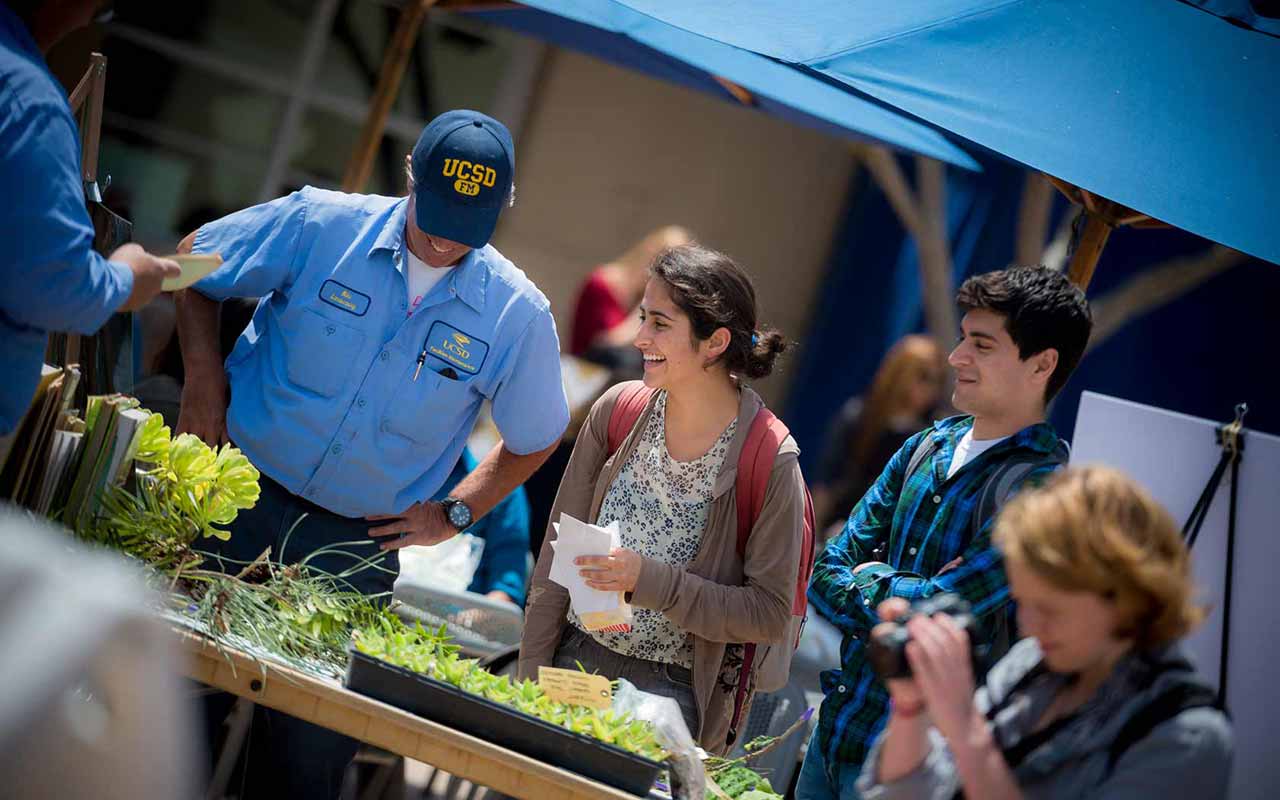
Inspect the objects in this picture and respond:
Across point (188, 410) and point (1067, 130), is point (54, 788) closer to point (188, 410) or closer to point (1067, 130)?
point (188, 410)

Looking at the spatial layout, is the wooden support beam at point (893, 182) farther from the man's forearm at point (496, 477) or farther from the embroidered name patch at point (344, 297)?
the embroidered name patch at point (344, 297)

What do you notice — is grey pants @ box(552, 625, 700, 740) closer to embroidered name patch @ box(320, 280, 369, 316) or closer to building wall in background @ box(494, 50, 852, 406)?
embroidered name patch @ box(320, 280, 369, 316)

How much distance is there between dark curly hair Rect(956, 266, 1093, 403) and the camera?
3367 mm

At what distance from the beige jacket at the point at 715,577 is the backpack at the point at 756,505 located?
0.06 feet

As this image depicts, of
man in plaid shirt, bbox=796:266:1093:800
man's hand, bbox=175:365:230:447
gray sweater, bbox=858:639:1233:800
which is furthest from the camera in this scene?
man's hand, bbox=175:365:230:447

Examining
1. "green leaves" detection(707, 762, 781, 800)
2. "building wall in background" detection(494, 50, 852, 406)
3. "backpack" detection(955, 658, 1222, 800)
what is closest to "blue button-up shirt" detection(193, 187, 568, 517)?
"green leaves" detection(707, 762, 781, 800)

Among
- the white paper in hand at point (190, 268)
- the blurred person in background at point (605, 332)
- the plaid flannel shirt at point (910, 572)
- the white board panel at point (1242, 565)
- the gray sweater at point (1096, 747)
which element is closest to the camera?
the gray sweater at point (1096, 747)

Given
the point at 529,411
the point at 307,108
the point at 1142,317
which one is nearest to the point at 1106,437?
the point at 529,411

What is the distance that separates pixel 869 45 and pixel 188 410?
6.57 ft

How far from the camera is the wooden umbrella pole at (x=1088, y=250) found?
429 cm

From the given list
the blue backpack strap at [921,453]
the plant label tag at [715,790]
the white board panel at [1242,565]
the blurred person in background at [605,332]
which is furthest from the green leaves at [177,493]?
the blurred person in background at [605,332]

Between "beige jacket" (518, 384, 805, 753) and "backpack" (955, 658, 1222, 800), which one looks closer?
"backpack" (955, 658, 1222, 800)

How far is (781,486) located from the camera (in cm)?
347

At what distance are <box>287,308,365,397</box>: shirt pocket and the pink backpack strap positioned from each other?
693mm
